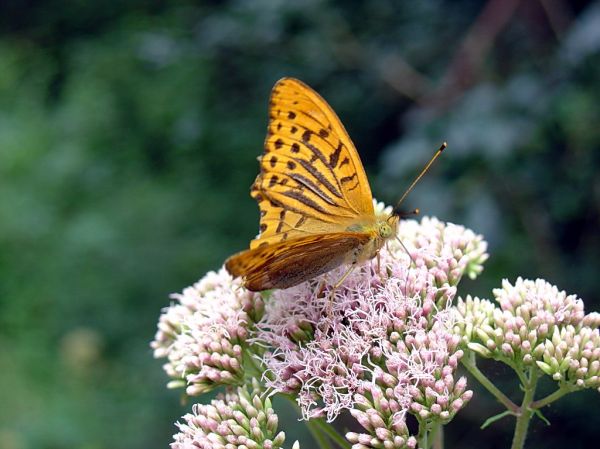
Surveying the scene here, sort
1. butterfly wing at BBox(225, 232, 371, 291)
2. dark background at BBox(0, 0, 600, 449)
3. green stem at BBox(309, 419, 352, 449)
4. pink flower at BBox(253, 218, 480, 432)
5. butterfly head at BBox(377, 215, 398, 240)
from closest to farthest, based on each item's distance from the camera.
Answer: butterfly wing at BBox(225, 232, 371, 291) < pink flower at BBox(253, 218, 480, 432) < green stem at BBox(309, 419, 352, 449) < butterfly head at BBox(377, 215, 398, 240) < dark background at BBox(0, 0, 600, 449)

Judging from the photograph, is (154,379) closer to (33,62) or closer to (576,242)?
(576,242)

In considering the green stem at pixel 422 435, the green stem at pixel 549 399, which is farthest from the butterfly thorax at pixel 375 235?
the green stem at pixel 549 399

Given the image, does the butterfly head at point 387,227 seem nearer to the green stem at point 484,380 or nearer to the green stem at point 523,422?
the green stem at point 484,380

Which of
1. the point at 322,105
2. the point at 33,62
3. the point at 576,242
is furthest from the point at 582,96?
the point at 33,62

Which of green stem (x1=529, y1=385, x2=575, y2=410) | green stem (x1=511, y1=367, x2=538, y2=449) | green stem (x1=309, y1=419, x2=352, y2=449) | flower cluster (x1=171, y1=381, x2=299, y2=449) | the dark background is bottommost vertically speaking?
green stem (x1=511, y1=367, x2=538, y2=449)

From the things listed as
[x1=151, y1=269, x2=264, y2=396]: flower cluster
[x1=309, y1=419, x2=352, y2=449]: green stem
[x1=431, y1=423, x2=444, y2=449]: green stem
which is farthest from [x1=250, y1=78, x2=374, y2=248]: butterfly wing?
[x1=431, y1=423, x2=444, y2=449]: green stem

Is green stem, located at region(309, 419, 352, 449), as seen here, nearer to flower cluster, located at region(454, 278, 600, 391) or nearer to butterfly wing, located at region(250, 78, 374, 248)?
flower cluster, located at region(454, 278, 600, 391)
